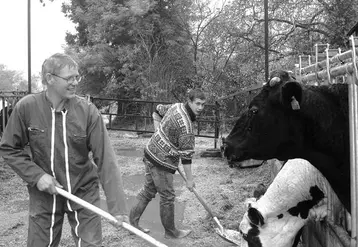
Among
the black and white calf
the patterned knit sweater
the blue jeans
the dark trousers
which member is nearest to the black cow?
the black and white calf

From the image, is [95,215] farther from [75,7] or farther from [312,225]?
[75,7]

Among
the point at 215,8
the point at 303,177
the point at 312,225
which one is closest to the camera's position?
the point at 303,177

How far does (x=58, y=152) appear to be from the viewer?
2.68 metres

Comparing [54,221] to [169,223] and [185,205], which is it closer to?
[169,223]

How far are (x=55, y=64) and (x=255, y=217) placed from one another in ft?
6.28

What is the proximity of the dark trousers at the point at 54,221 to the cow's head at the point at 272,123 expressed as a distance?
3.68ft

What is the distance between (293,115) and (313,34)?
1233cm

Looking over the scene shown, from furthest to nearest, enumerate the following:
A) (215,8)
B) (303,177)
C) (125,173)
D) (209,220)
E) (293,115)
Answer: (215,8) < (125,173) < (209,220) < (303,177) < (293,115)

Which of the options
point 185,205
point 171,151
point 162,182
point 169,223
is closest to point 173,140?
point 171,151

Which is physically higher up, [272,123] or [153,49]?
[153,49]

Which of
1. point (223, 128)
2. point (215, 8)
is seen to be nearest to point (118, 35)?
point (215, 8)

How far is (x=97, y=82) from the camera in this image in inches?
890

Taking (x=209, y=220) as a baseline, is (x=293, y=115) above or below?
above

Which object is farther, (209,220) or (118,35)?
(118,35)
